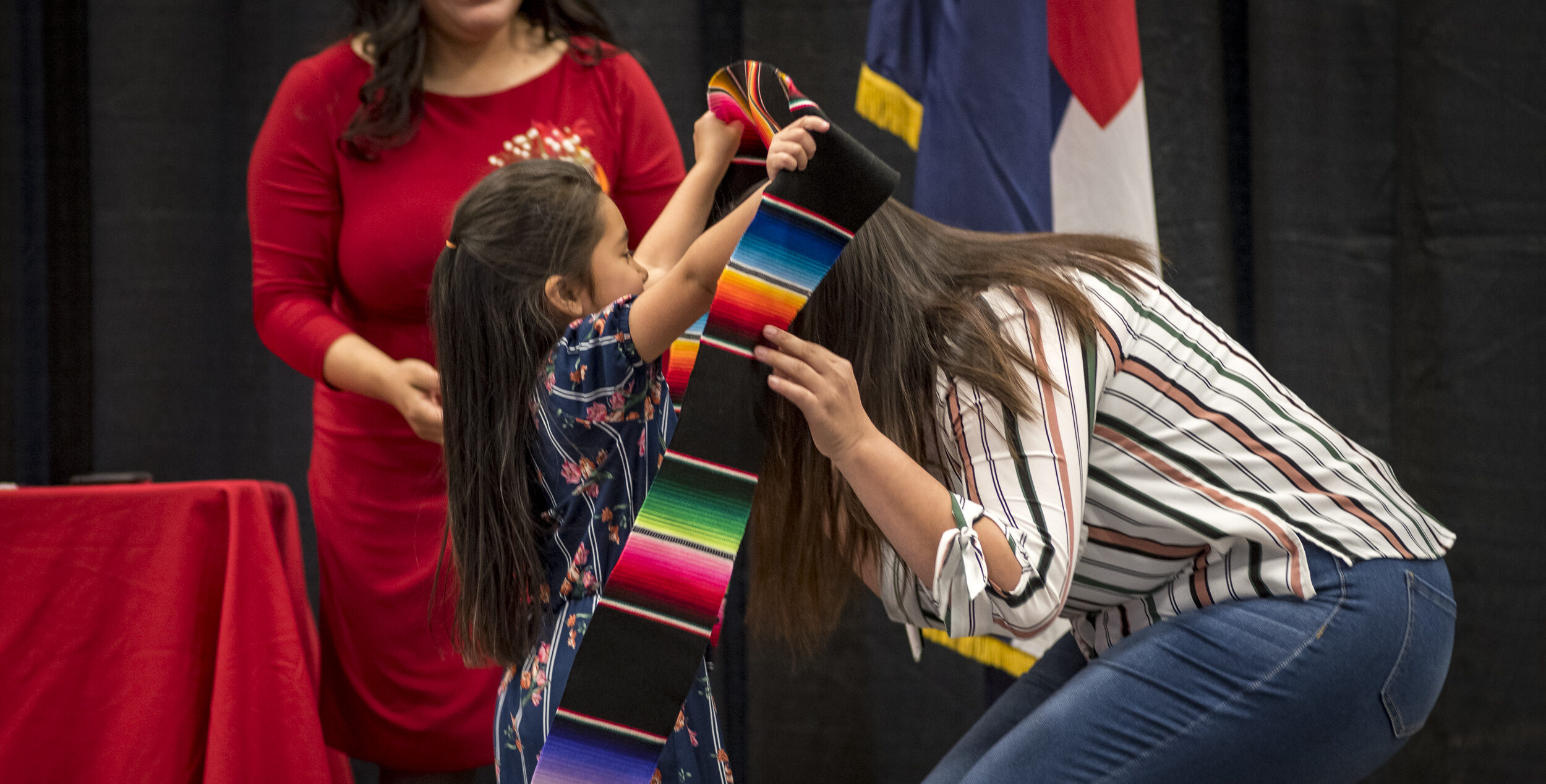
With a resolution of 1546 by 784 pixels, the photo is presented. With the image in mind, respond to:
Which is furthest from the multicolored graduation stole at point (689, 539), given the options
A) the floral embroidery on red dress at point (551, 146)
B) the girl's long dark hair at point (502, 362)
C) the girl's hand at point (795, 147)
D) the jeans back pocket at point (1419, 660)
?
the floral embroidery on red dress at point (551, 146)

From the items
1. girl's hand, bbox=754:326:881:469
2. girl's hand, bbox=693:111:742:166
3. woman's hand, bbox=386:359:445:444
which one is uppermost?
girl's hand, bbox=693:111:742:166

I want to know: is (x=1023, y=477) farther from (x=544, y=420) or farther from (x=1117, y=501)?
(x=544, y=420)

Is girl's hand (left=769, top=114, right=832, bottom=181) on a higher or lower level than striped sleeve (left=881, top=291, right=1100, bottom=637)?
higher

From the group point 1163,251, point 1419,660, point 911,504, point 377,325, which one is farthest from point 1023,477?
point 1163,251

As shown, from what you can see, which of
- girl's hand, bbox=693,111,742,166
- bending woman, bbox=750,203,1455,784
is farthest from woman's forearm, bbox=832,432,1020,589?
girl's hand, bbox=693,111,742,166

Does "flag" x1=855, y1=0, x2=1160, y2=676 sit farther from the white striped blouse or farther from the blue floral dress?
the blue floral dress

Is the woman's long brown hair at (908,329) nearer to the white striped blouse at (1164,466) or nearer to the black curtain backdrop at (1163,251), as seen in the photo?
the white striped blouse at (1164,466)

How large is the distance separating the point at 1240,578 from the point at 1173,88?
120 centimetres

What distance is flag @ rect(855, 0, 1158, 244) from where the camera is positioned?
59.1 inches

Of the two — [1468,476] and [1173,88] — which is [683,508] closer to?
[1173,88]

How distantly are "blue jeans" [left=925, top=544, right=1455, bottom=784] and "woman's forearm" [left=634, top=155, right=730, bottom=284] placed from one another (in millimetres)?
521

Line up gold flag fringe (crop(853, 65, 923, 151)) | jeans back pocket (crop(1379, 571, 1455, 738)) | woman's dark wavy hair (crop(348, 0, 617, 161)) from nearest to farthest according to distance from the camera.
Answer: jeans back pocket (crop(1379, 571, 1455, 738)) < woman's dark wavy hair (crop(348, 0, 617, 161)) < gold flag fringe (crop(853, 65, 923, 151))

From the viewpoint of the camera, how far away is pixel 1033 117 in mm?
1504

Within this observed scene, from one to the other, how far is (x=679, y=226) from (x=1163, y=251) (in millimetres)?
1096
